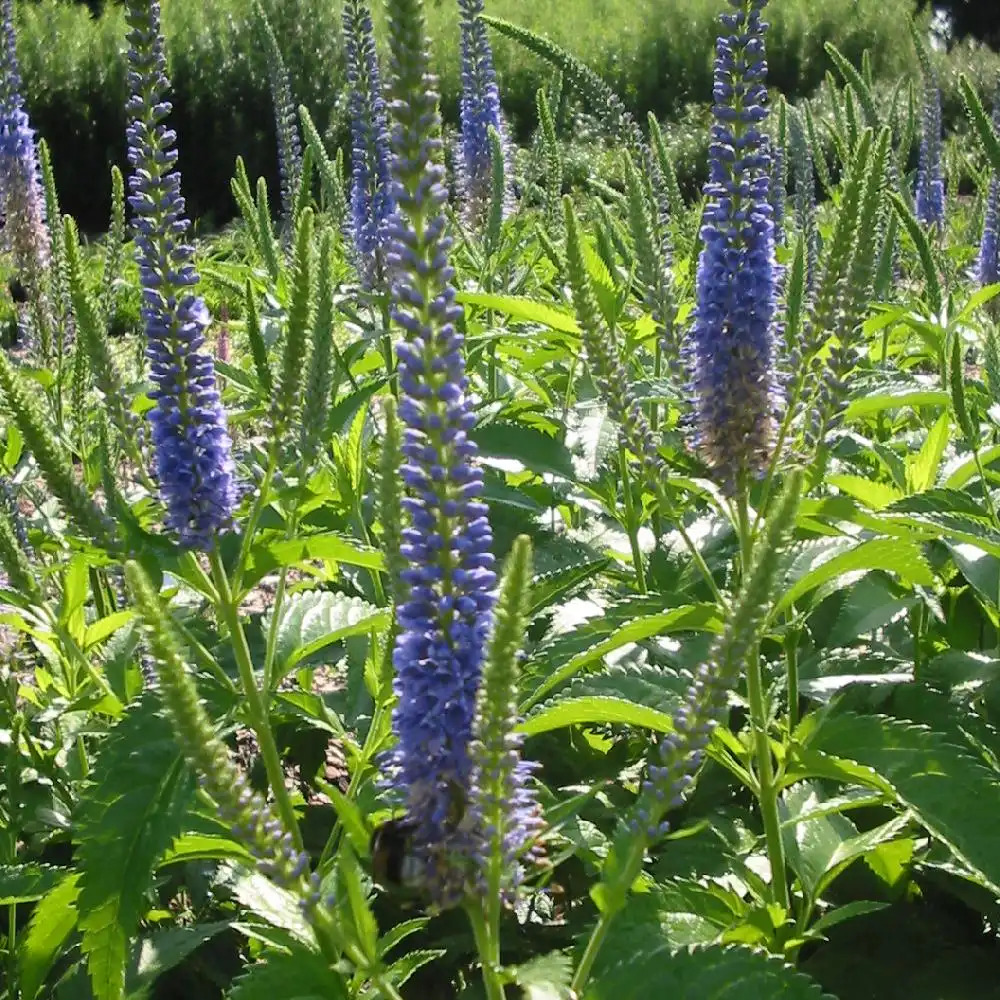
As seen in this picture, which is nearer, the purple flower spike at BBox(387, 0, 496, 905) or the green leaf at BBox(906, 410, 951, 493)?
the purple flower spike at BBox(387, 0, 496, 905)

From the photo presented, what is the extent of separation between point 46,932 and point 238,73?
70.7 feet

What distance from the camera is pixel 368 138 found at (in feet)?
16.2

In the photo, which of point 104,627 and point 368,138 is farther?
point 368,138

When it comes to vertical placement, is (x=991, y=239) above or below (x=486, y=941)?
above

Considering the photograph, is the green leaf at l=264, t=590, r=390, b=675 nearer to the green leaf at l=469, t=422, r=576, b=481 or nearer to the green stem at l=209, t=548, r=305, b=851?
the green stem at l=209, t=548, r=305, b=851

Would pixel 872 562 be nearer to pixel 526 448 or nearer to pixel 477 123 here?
pixel 526 448

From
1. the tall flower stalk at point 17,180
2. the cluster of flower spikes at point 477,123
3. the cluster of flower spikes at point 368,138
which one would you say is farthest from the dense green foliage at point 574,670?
the cluster of flower spikes at point 477,123

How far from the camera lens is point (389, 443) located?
1.75 metres

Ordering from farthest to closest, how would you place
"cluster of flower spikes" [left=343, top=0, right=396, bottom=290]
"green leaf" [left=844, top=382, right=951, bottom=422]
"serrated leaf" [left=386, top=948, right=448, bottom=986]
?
"cluster of flower spikes" [left=343, top=0, right=396, bottom=290] → "green leaf" [left=844, top=382, right=951, bottom=422] → "serrated leaf" [left=386, top=948, right=448, bottom=986]

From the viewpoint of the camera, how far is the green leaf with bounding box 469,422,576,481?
10.8ft

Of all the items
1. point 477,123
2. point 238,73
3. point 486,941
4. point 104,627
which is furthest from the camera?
point 238,73

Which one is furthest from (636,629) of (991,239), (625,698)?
(991,239)

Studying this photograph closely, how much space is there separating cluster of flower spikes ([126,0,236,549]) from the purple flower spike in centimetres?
83

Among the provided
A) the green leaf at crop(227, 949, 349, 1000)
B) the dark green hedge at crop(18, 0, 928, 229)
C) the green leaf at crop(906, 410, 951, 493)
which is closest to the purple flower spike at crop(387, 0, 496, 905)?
the green leaf at crop(227, 949, 349, 1000)
